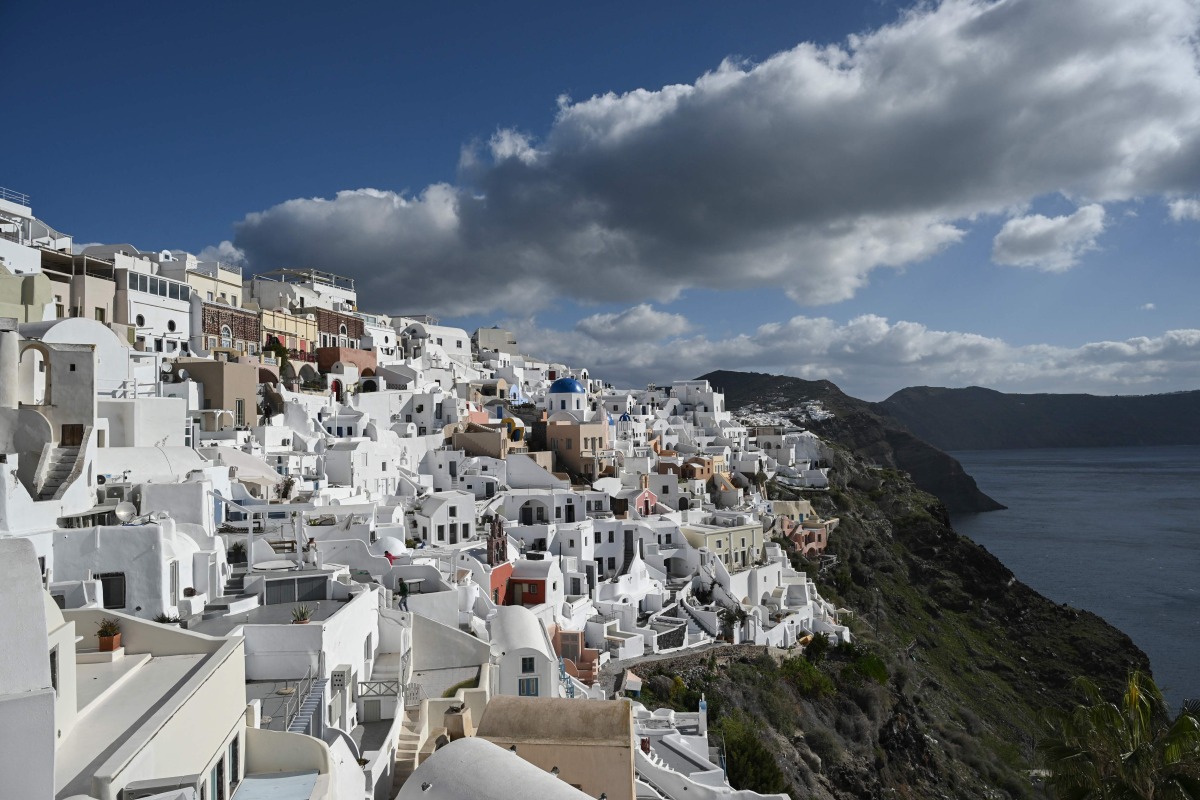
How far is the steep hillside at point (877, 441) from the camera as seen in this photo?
107 metres

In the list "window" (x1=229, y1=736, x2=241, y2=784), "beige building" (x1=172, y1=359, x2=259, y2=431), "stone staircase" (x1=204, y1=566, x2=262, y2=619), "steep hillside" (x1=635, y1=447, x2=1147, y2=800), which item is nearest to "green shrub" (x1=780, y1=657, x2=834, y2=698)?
"steep hillside" (x1=635, y1=447, x2=1147, y2=800)

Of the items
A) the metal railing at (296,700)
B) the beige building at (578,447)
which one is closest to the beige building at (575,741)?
the metal railing at (296,700)

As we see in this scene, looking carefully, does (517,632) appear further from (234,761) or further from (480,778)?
(234,761)

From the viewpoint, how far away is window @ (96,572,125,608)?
1241cm

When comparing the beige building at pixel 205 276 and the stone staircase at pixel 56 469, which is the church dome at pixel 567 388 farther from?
the stone staircase at pixel 56 469

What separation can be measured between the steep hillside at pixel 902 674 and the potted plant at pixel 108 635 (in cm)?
1684

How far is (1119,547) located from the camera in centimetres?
7238

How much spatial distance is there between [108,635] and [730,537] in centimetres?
3079

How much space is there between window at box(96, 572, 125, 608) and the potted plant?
234 inches

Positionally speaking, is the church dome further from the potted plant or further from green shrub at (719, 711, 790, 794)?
the potted plant

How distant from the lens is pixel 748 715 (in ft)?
83.8

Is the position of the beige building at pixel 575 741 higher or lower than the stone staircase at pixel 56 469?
lower

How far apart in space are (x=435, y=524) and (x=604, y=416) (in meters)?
20.4

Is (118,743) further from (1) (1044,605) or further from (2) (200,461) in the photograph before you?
(1) (1044,605)
